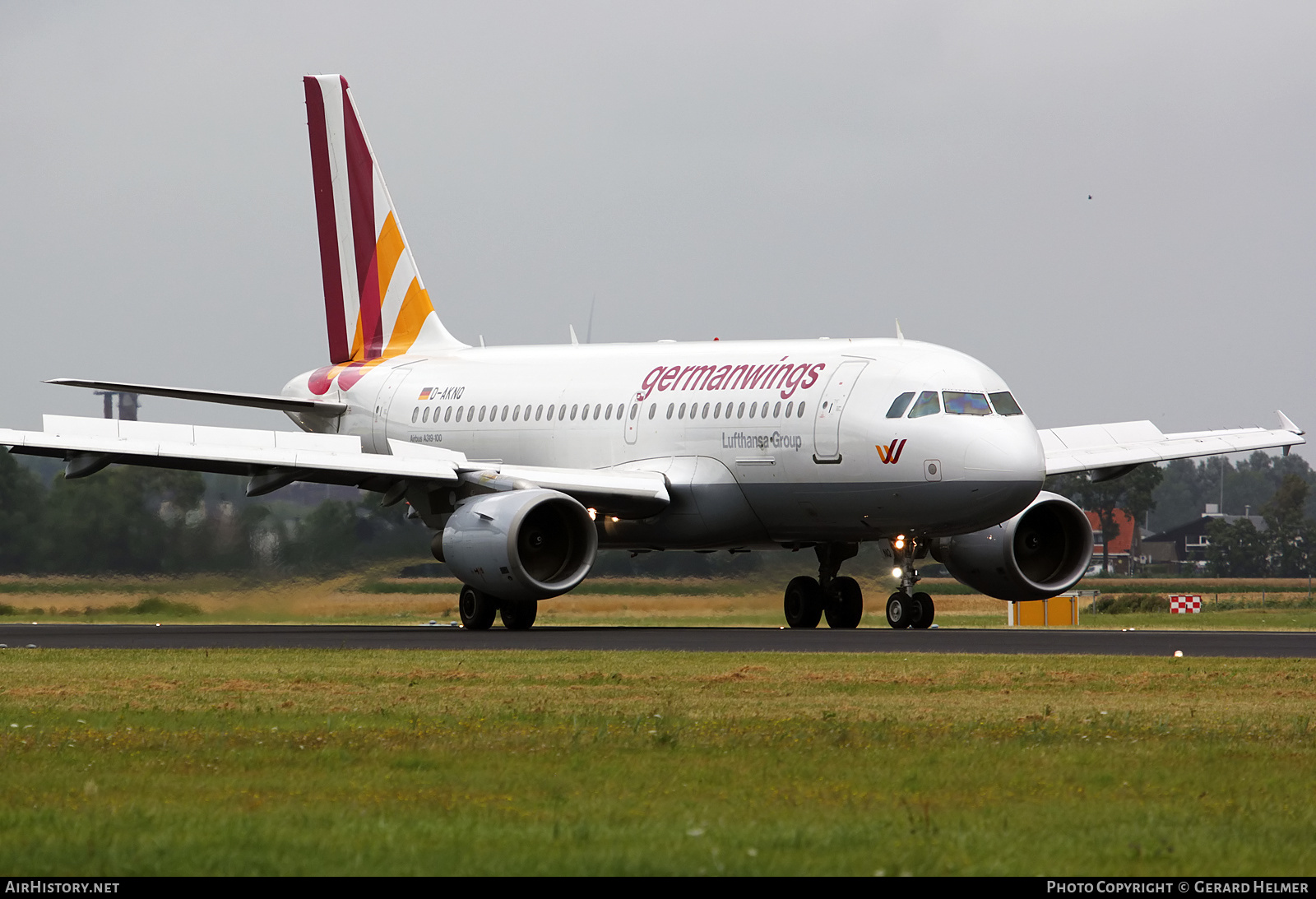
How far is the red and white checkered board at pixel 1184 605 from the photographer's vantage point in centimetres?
4422

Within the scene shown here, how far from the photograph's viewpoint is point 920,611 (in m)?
30.1

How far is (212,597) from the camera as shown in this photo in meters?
34.9

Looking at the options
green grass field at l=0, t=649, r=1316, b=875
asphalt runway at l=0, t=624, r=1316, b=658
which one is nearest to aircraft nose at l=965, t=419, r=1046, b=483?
asphalt runway at l=0, t=624, r=1316, b=658

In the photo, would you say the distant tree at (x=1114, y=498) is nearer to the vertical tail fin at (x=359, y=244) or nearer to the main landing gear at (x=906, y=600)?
the vertical tail fin at (x=359, y=244)

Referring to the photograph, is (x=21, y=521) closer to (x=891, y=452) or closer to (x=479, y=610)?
(x=479, y=610)

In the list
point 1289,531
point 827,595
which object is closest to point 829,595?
point 827,595

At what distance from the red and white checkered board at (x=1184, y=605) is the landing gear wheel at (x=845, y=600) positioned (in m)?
14.5

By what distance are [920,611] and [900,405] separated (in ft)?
11.7

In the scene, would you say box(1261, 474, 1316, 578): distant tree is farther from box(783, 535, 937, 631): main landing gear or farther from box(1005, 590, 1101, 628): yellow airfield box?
box(783, 535, 937, 631): main landing gear

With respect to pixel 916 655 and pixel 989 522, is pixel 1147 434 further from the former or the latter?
pixel 916 655

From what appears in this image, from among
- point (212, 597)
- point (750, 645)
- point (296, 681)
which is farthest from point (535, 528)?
A: point (296, 681)

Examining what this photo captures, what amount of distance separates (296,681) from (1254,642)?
12.7 metres

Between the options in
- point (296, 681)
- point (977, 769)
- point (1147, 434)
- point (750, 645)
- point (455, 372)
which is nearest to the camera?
point (977, 769)

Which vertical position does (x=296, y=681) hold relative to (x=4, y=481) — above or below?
below
